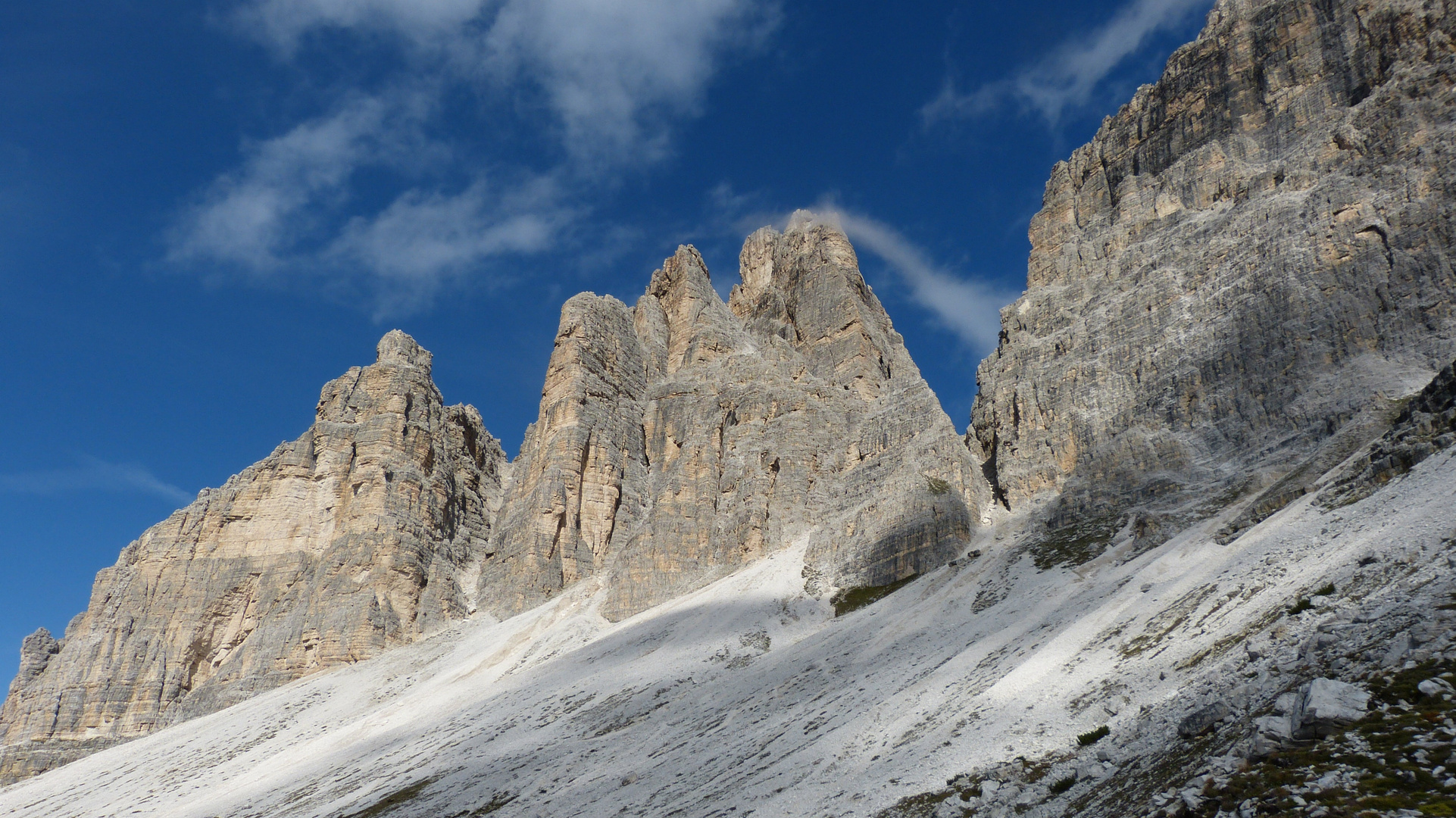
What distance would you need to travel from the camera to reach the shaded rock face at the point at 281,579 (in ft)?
342

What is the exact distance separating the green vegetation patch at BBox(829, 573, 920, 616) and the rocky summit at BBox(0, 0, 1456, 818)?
0.62 metres

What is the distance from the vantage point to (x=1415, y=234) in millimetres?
62219

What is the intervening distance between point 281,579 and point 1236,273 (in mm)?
111655

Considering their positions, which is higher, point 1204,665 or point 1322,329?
point 1322,329

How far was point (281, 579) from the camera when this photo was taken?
116 m

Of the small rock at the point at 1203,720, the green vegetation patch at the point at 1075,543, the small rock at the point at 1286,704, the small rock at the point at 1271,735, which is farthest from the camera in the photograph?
the green vegetation patch at the point at 1075,543

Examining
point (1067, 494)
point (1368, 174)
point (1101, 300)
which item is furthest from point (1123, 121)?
point (1067, 494)

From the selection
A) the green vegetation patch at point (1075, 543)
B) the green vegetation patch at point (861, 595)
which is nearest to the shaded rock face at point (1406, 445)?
the green vegetation patch at point (1075, 543)

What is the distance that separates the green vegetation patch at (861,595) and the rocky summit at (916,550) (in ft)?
2.02

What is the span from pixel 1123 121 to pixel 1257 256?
126 feet

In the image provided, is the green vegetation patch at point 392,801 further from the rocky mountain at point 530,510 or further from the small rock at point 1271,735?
the small rock at point 1271,735

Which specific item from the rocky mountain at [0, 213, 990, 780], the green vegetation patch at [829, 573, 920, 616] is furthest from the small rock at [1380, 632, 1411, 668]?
the rocky mountain at [0, 213, 990, 780]

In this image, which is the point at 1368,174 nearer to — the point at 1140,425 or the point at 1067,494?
the point at 1140,425

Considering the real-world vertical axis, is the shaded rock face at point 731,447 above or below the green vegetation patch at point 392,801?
above
